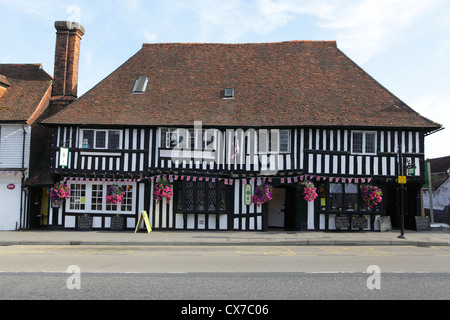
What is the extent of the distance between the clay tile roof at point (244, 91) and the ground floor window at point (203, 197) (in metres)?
2.88

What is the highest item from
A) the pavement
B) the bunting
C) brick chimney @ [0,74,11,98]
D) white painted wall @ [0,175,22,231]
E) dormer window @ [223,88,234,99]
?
brick chimney @ [0,74,11,98]

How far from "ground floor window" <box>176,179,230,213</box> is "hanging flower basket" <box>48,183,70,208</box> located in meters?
5.16

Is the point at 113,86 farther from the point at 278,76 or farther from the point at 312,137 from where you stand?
the point at 312,137

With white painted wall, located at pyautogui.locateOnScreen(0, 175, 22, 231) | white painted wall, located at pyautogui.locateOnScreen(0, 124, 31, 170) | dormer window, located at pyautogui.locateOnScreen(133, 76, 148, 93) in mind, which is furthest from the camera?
dormer window, located at pyautogui.locateOnScreen(133, 76, 148, 93)

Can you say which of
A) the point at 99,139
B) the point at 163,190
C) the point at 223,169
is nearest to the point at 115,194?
the point at 163,190

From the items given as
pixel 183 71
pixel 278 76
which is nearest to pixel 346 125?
pixel 278 76

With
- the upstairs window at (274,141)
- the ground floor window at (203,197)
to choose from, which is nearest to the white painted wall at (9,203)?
Answer: the ground floor window at (203,197)

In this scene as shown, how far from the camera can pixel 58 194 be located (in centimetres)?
1695

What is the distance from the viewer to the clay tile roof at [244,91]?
1719 cm

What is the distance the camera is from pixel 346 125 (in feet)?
54.4

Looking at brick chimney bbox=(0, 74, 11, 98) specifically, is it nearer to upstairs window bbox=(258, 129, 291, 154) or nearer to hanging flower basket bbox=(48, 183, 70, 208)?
hanging flower basket bbox=(48, 183, 70, 208)

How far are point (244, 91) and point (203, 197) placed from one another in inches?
231

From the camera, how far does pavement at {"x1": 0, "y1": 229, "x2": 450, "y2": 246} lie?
45.9 ft

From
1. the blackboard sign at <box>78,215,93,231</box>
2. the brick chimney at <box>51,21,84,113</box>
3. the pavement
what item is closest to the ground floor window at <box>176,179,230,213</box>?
the pavement
